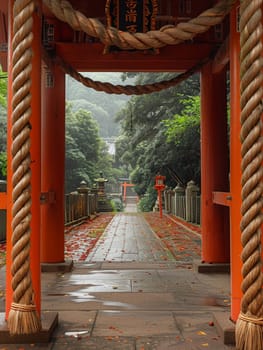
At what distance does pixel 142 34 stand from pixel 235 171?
1.21 meters

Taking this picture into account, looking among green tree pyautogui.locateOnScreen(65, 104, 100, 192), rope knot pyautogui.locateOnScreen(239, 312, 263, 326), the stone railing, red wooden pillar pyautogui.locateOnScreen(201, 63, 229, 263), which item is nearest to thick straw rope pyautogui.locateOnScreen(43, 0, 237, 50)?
rope knot pyautogui.locateOnScreen(239, 312, 263, 326)

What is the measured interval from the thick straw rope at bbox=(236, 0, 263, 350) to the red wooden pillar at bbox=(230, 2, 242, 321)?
0.34 metres

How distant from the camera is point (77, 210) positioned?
15.4 meters

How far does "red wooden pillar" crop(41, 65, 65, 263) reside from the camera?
18.5 feet

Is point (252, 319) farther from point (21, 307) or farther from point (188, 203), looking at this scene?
point (188, 203)

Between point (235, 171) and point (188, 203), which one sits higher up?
point (235, 171)

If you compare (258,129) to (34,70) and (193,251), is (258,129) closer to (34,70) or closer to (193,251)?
(34,70)

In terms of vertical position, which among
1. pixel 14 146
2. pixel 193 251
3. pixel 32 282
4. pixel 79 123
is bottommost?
pixel 193 251

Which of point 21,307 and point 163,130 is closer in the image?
point 21,307

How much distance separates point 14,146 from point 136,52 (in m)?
2.94

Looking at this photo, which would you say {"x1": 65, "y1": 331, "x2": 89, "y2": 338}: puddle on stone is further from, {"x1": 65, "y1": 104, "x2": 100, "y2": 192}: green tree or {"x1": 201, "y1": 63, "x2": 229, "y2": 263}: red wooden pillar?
{"x1": 65, "y1": 104, "x2": 100, "y2": 192}: green tree

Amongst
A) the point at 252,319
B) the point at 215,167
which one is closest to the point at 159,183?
the point at 215,167

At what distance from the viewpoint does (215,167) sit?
222 inches

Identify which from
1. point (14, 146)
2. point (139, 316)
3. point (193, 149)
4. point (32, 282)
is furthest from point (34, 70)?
point (193, 149)
